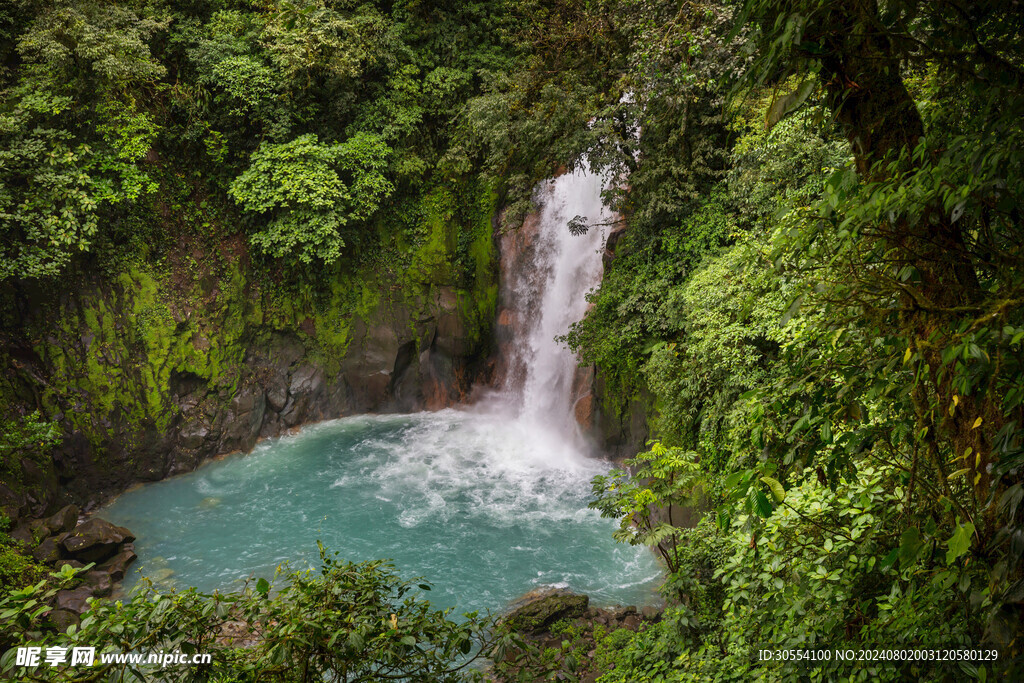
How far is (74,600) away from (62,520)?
157 centimetres

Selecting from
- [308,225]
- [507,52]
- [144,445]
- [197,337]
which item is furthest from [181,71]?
[144,445]

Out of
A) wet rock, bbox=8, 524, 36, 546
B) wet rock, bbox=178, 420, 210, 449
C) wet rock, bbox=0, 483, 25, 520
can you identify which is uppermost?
wet rock, bbox=178, 420, 210, 449

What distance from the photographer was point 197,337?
11.8 metres

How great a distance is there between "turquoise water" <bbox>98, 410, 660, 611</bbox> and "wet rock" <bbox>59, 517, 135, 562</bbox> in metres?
0.46

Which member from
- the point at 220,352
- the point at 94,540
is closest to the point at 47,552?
the point at 94,540

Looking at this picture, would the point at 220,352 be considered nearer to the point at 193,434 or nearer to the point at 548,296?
the point at 193,434

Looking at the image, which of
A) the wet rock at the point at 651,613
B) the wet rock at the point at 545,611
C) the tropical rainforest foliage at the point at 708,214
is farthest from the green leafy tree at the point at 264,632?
the wet rock at the point at 651,613

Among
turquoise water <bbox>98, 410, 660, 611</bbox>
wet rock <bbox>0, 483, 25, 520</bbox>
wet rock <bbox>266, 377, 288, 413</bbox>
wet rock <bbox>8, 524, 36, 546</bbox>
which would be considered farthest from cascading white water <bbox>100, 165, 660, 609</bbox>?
wet rock <bbox>0, 483, 25, 520</bbox>

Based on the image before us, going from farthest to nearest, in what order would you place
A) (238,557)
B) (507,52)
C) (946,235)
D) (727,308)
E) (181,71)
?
(507,52), (181,71), (238,557), (727,308), (946,235)

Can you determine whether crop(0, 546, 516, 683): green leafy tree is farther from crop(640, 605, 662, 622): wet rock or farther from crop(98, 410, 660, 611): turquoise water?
crop(98, 410, 660, 611): turquoise water

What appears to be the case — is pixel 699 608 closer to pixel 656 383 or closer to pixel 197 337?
pixel 656 383

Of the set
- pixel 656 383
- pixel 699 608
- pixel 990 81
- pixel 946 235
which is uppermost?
pixel 990 81

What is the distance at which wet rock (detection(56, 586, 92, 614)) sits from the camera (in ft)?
24.4

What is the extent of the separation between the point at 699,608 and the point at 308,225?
10079 mm
